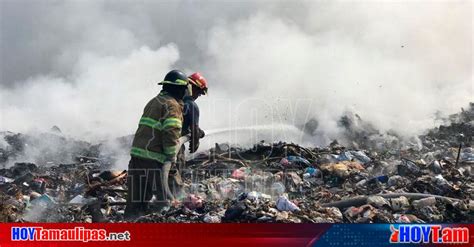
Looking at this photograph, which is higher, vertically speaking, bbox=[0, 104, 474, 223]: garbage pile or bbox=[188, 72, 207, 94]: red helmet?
bbox=[188, 72, 207, 94]: red helmet

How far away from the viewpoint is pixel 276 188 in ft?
16.2

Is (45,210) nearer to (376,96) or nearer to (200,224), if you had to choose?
(200,224)

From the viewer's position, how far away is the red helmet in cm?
471

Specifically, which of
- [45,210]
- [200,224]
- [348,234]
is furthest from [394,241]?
[45,210]

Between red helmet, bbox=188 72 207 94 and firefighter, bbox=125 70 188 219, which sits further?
firefighter, bbox=125 70 188 219

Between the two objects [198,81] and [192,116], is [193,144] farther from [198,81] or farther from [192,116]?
[198,81]

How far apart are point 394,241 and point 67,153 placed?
2.79 metres

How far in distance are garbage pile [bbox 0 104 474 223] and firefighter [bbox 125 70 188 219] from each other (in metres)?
0.11

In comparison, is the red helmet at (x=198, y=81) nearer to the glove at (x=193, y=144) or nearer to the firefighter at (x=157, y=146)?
the firefighter at (x=157, y=146)

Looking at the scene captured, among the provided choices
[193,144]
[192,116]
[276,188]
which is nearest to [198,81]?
[192,116]

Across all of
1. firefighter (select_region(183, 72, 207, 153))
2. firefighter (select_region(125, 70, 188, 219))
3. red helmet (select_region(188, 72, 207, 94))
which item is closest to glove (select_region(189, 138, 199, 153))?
firefighter (select_region(183, 72, 207, 153))

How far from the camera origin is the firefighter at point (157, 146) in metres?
4.83

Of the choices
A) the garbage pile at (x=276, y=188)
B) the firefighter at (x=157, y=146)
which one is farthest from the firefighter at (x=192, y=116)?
the garbage pile at (x=276, y=188)

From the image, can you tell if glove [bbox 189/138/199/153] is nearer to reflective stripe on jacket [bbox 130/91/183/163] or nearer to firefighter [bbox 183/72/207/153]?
firefighter [bbox 183/72/207/153]
